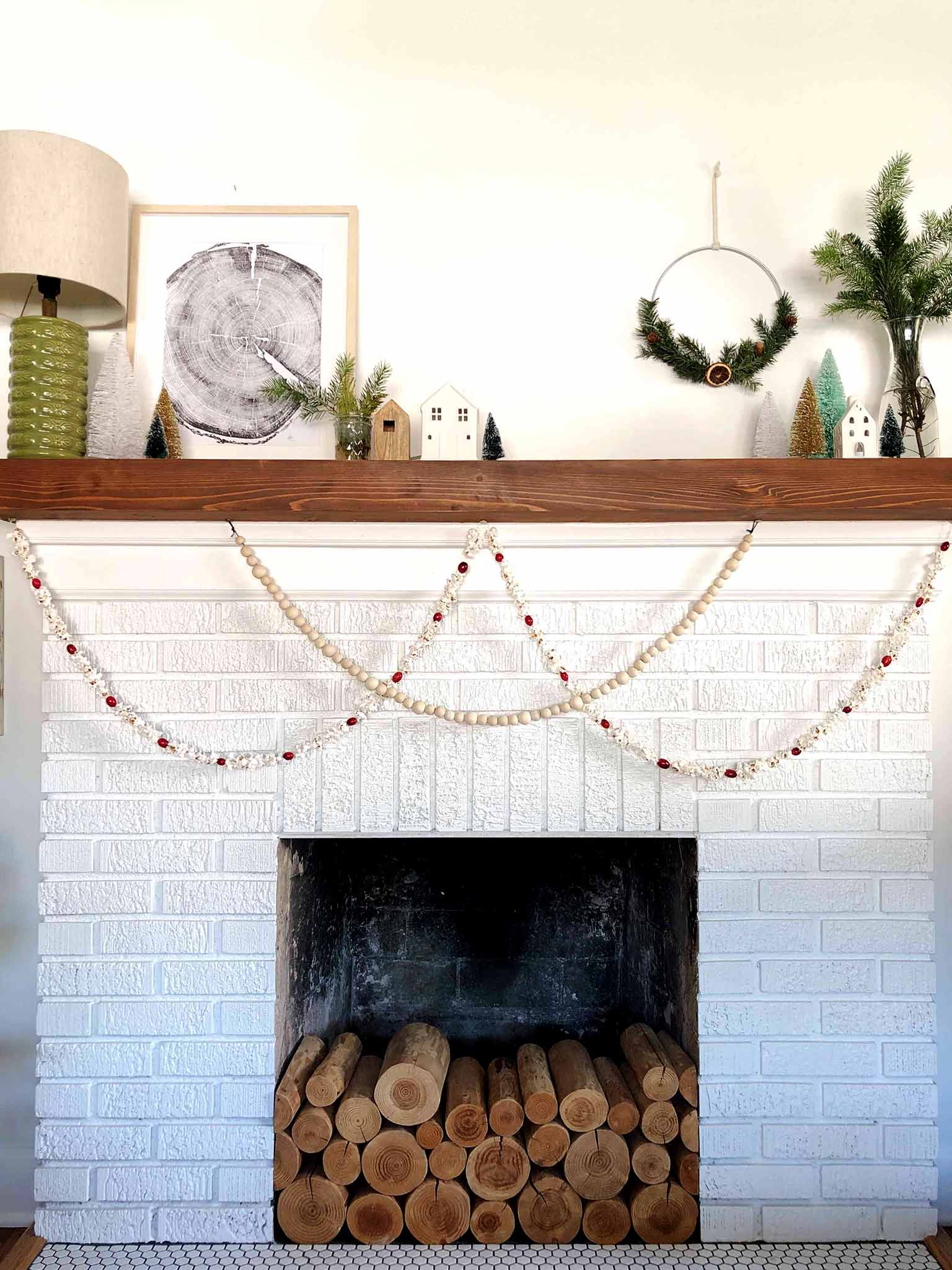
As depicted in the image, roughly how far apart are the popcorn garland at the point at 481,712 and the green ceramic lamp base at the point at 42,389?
0.17 meters

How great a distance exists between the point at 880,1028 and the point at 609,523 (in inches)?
40.4

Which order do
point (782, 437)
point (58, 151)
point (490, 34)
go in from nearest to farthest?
point (58, 151) < point (782, 437) < point (490, 34)

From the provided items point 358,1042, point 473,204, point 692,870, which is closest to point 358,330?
point 473,204

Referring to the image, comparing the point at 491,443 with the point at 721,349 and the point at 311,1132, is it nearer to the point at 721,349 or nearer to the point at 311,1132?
the point at 721,349

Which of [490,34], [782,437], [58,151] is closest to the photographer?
[58,151]

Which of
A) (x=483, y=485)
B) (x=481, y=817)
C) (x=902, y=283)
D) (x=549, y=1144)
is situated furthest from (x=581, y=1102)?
(x=902, y=283)

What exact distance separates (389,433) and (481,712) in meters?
0.52

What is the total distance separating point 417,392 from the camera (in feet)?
5.82

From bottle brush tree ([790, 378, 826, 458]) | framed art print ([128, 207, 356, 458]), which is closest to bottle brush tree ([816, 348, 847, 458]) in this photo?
bottle brush tree ([790, 378, 826, 458])

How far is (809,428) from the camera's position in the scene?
5.31ft

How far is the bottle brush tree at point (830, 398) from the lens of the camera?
1.66 meters

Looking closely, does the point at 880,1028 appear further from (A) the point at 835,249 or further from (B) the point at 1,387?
(B) the point at 1,387

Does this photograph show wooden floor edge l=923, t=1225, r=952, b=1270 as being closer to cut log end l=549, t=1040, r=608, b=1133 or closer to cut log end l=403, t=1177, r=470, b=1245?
cut log end l=549, t=1040, r=608, b=1133

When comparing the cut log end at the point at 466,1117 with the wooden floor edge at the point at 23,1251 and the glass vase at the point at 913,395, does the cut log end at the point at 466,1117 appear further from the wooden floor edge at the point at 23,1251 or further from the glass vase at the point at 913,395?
the glass vase at the point at 913,395
